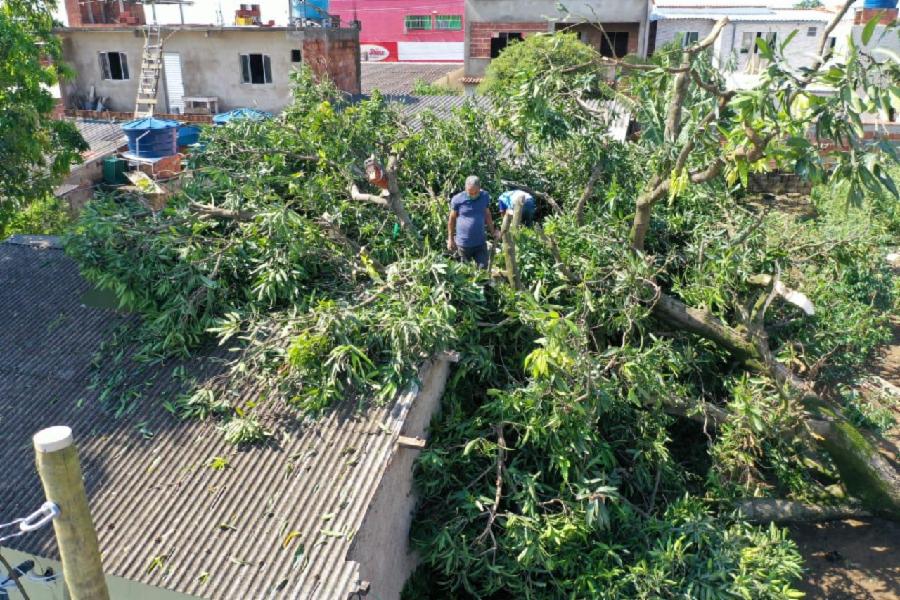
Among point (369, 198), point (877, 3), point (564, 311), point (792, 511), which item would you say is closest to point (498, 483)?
point (564, 311)

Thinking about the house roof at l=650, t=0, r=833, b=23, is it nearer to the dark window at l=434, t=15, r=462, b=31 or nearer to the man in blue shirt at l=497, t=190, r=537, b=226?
the dark window at l=434, t=15, r=462, b=31

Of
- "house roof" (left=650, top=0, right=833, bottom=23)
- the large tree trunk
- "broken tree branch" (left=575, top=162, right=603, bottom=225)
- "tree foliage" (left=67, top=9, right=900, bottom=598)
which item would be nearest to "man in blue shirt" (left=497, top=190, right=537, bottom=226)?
"tree foliage" (left=67, top=9, right=900, bottom=598)

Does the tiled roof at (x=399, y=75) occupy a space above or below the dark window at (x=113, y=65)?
below

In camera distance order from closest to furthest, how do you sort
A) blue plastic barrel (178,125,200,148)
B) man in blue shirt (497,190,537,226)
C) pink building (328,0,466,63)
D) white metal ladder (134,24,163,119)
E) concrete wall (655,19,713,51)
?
1. man in blue shirt (497,190,537,226)
2. blue plastic barrel (178,125,200,148)
3. white metal ladder (134,24,163,119)
4. concrete wall (655,19,713,51)
5. pink building (328,0,466,63)

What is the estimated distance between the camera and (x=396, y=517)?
5992 mm

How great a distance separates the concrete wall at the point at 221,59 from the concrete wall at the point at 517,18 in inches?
203

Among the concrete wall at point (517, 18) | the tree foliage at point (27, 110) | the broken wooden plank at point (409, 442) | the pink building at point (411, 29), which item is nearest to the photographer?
the broken wooden plank at point (409, 442)

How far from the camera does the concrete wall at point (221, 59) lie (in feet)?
65.2

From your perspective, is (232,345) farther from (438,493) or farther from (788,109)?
(788,109)

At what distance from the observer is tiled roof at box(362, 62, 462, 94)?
24531mm

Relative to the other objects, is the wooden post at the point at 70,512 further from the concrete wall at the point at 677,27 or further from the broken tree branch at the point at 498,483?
the concrete wall at the point at 677,27

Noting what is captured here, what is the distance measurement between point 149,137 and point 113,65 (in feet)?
20.3

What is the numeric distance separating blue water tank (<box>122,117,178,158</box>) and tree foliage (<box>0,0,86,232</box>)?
5812 millimetres

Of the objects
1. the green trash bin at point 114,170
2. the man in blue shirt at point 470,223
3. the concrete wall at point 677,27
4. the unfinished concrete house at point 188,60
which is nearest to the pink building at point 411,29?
the concrete wall at point 677,27
